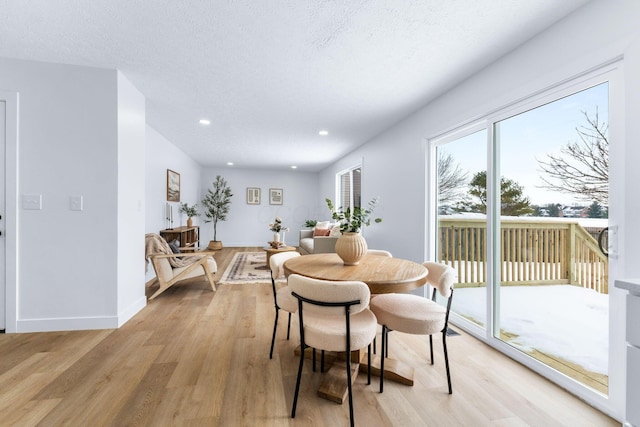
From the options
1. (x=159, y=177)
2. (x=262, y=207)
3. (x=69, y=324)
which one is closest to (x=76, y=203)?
(x=69, y=324)

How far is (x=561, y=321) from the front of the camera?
78.3 inches

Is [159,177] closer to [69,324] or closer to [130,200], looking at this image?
[130,200]

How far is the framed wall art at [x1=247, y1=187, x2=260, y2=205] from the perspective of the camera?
28.0ft

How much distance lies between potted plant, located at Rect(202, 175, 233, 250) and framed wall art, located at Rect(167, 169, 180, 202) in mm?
2192

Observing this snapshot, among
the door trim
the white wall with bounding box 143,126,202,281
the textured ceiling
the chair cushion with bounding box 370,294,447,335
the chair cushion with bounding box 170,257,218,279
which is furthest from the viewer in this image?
the white wall with bounding box 143,126,202,281

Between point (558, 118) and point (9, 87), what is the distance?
4.45m

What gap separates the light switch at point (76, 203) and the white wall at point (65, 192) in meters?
0.04

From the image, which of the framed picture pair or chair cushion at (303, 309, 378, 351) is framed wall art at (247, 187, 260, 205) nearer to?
the framed picture pair

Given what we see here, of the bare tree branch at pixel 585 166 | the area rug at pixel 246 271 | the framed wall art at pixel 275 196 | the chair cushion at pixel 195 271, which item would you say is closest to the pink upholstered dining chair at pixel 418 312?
the bare tree branch at pixel 585 166

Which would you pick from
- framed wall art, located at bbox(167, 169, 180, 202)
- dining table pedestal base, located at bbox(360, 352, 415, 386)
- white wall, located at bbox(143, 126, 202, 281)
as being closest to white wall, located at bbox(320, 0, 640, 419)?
dining table pedestal base, located at bbox(360, 352, 415, 386)

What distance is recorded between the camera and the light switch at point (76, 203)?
257 centimetres

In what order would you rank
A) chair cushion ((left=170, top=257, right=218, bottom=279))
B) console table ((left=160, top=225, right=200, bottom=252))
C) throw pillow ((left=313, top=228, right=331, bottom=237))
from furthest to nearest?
throw pillow ((left=313, top=228, right=331, bottom=237))
console table ((left=160, top=225, right=200, bottom=252))
chair cushion ((left=170, top=257, right=218, bottom=279))

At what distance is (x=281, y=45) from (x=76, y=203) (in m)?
2.31

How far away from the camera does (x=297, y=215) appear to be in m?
8.91
